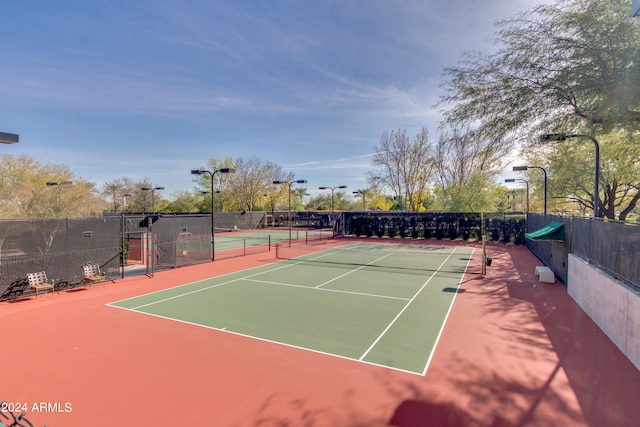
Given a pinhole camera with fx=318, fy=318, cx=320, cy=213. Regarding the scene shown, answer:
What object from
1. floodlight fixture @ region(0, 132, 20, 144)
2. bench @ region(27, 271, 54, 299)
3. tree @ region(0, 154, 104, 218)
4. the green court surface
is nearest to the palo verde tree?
the green court surface

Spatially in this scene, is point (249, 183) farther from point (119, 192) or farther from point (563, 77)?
point (563, 77)

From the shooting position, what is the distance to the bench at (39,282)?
1288 centimetres

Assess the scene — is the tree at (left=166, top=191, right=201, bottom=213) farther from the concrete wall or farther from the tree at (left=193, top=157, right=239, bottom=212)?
the concrete wall

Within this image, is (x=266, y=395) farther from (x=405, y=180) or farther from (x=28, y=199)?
(x=405, y=180)

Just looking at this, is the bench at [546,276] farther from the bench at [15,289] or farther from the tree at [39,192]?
the tree at [39,192]

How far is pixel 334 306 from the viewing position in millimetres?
11383

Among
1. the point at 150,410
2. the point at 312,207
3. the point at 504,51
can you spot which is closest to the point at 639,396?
the point at 150,410

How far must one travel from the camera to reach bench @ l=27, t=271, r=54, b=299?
507 inches

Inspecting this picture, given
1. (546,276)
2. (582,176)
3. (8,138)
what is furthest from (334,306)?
(582,176)

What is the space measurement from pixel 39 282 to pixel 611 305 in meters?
19.9

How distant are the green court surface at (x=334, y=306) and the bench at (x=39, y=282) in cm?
365

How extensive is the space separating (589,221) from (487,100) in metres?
6.00

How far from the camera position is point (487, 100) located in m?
13.3

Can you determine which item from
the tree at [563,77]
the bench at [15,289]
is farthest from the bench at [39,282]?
the tree at [563,77]
